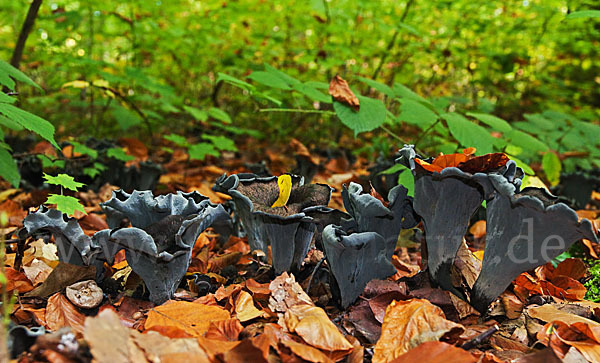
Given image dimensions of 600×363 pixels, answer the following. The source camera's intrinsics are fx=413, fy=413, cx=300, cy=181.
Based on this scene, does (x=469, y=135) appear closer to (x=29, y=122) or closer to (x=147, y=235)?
(x=147, y=235)

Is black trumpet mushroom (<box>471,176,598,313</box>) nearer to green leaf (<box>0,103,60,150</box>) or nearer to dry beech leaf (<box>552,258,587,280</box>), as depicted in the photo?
dry beech leaf (<box>552,258,587,280</box>)

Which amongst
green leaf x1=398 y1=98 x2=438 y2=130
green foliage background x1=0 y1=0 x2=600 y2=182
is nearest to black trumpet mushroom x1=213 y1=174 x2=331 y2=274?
green leaf x1=398 y1=98 x2=438 y2=130

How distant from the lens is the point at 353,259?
191 centimetres

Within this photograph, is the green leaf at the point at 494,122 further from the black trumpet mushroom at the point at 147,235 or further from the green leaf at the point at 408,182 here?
the black trumpet mushroom at the point at 147,235

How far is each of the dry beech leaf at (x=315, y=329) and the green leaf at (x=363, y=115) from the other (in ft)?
4.63

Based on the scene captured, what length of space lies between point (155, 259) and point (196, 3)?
8.47m

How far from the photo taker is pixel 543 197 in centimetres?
171

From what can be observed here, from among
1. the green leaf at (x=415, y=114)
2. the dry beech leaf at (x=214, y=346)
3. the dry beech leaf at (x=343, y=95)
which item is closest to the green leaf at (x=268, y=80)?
the dry beech leaf at (x=343, y=95)

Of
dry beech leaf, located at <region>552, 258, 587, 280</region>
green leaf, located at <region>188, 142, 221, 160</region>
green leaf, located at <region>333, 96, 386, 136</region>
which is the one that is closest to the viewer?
dry beech leaf, located at <region>552, 258, 587, 280</region>

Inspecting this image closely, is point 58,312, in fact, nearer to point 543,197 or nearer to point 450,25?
point 543,197

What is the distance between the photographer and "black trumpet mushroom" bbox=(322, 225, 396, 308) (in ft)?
5.97

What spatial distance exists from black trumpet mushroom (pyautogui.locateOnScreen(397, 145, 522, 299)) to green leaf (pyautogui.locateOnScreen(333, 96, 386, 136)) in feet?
3.15

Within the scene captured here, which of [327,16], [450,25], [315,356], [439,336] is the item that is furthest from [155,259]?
[450,25]

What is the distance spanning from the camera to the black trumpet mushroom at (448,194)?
5.61ft
